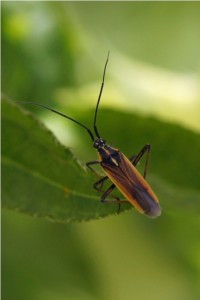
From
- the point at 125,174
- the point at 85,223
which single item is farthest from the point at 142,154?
the point at 85,223

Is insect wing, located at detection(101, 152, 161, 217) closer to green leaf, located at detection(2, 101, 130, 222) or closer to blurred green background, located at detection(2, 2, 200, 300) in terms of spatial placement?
blurred green background, located at detection(2, 2, 200, 300)

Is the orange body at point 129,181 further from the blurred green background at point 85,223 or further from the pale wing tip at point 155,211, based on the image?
the blurred green background at point 85,223

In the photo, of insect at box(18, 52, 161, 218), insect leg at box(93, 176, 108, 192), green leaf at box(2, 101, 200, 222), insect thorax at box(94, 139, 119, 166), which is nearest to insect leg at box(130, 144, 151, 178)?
insect at box(18, 52, 161, 218)

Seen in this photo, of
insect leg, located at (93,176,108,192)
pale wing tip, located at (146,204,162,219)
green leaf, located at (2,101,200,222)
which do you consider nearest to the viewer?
green leaf, located at (2,101,200,222)

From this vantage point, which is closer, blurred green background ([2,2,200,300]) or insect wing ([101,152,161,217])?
insect wing ([101,152,161,217])

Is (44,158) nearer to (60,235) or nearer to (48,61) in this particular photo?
(60,235)

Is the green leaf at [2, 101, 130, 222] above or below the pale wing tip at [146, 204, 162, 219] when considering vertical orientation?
above

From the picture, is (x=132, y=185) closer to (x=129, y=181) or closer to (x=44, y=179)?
(x=129, y=181)

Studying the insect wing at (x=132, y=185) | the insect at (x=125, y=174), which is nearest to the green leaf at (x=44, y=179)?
the insect at (x=125, y=174)
